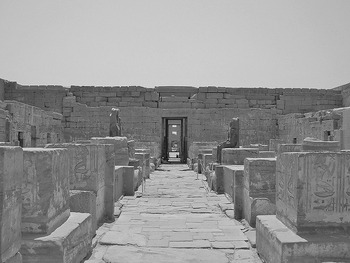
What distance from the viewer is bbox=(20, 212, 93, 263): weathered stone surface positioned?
3447 millimetres

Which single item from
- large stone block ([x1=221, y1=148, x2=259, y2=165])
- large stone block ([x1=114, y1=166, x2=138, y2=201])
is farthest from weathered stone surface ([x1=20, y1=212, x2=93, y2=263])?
large stone block ([x1=221, y1=148, x2=259, y2=165])

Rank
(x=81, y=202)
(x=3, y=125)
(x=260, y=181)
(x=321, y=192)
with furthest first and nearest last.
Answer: (x=3, y=125)
(x=260, y=181)
(x=81, y=202)
(x=321, y=192)

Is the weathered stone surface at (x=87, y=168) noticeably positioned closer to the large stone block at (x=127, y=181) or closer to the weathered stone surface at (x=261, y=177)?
the weathered stone surface at (x=261, y=177)

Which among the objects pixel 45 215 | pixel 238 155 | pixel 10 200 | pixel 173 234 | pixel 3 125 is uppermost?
pixel 3 125

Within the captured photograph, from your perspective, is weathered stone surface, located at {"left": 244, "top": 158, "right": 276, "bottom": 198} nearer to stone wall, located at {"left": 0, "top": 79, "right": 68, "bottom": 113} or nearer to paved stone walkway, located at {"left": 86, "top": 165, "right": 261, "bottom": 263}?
paved stone walkway, located at {"left": 86, "top": 165, "right": 261, "bottom": 263}

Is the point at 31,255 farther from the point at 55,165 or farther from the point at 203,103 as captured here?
the point at 203,103

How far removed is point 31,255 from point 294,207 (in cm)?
247

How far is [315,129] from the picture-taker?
1594 centimetres

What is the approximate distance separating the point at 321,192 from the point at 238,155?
6.80 metres

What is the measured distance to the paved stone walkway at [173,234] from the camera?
4.64m

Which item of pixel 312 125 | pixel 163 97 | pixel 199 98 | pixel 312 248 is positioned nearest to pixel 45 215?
pixel 312 248

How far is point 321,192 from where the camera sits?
3781 millimetres

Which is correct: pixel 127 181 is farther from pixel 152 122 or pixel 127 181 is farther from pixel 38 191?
pixel 152 122

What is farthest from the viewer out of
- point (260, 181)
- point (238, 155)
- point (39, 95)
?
point (39, 95)
